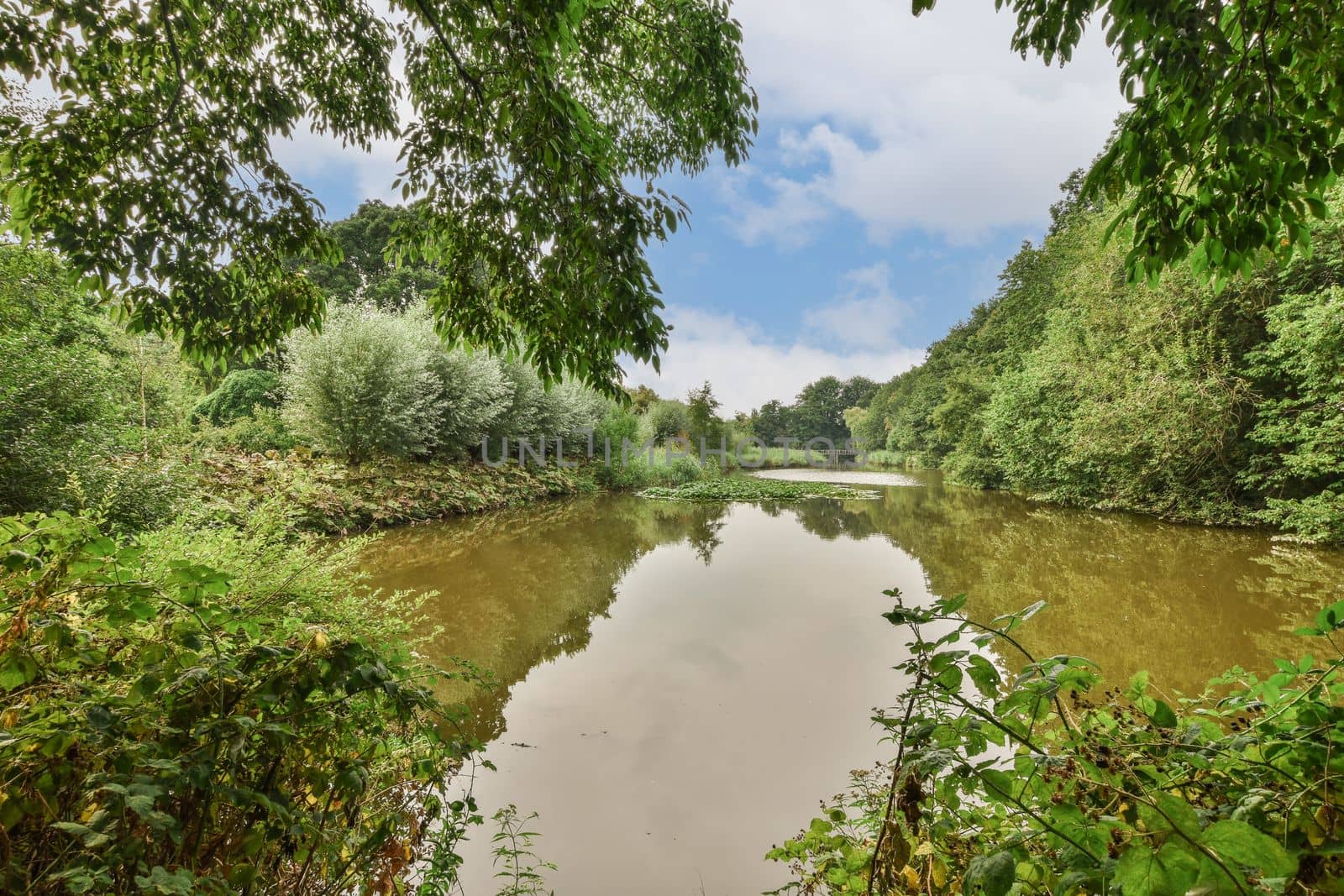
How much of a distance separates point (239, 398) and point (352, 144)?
12820 millimetres

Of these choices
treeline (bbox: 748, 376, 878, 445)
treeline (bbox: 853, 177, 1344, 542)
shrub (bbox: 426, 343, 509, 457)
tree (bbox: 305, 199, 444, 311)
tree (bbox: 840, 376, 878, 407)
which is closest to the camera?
treeline (bbox: 853, 177, 1344, 542)

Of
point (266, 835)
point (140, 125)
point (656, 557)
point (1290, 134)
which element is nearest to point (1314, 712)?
point (1290, 134)

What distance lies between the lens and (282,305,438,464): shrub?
1052 centimetres

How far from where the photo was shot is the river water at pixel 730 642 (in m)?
2.37

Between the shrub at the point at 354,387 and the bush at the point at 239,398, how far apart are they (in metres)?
2.25

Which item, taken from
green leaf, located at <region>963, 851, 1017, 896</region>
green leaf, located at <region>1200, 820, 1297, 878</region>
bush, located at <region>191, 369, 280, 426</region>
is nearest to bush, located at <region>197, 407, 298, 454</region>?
bush, located at <region>191, 369, 280, 426</region>

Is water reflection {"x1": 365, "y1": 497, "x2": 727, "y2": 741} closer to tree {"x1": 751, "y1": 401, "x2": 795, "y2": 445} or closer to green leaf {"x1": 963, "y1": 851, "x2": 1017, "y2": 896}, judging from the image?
green leaf {"x1": 963, "y1": 851, "x2": 1017, "y2": 896}

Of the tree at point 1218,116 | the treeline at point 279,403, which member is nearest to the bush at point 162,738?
the treeline at point 279,403

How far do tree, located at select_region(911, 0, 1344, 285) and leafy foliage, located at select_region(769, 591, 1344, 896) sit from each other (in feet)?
3.97

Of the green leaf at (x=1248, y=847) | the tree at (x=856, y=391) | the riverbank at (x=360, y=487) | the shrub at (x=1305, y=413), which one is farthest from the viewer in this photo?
the tree at (x=856, y=391)

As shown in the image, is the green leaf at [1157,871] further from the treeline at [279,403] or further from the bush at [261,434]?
the bush at [261,434]

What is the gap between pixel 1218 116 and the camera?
64.5 inches

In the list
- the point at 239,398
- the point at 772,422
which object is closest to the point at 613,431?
the point at 239,398

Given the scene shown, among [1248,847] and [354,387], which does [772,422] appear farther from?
[1248,847]
